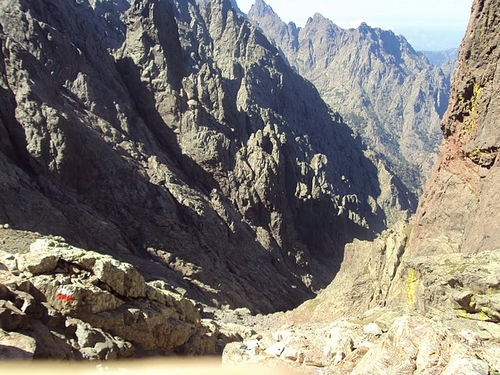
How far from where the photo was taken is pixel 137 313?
2038 centimetres

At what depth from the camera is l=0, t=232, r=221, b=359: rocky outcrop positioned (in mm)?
15602

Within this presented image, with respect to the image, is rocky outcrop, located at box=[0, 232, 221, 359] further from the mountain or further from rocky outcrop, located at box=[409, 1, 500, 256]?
rocky outcrop, located at box=[409, 1, 500, 256]

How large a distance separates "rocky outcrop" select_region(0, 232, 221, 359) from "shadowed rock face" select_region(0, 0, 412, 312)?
19.6 meters

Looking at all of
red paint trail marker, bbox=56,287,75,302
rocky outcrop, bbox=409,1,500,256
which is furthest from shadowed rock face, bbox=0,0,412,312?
rocky outcrop, bbox=409,1,500,256

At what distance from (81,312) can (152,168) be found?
39.4m

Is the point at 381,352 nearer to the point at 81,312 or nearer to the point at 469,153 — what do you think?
the point at 81,312

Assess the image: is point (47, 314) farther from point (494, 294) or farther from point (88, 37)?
point (88, 37)

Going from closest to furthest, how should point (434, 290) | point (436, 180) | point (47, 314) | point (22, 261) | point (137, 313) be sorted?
1. point (47, 314)
2. point (22, 261)
3. point (137, 313)
4. point (434, 290)
5. point (436, 180)

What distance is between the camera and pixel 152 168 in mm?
56906

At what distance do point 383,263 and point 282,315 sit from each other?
10812mm

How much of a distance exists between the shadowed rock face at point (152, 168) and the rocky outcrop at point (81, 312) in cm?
1959

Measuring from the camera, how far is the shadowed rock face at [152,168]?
4466cm

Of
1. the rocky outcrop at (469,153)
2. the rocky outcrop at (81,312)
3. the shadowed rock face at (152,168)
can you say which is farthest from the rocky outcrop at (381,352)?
the shadowed rock face at (152,168)

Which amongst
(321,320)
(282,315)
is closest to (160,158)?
(282,315)
